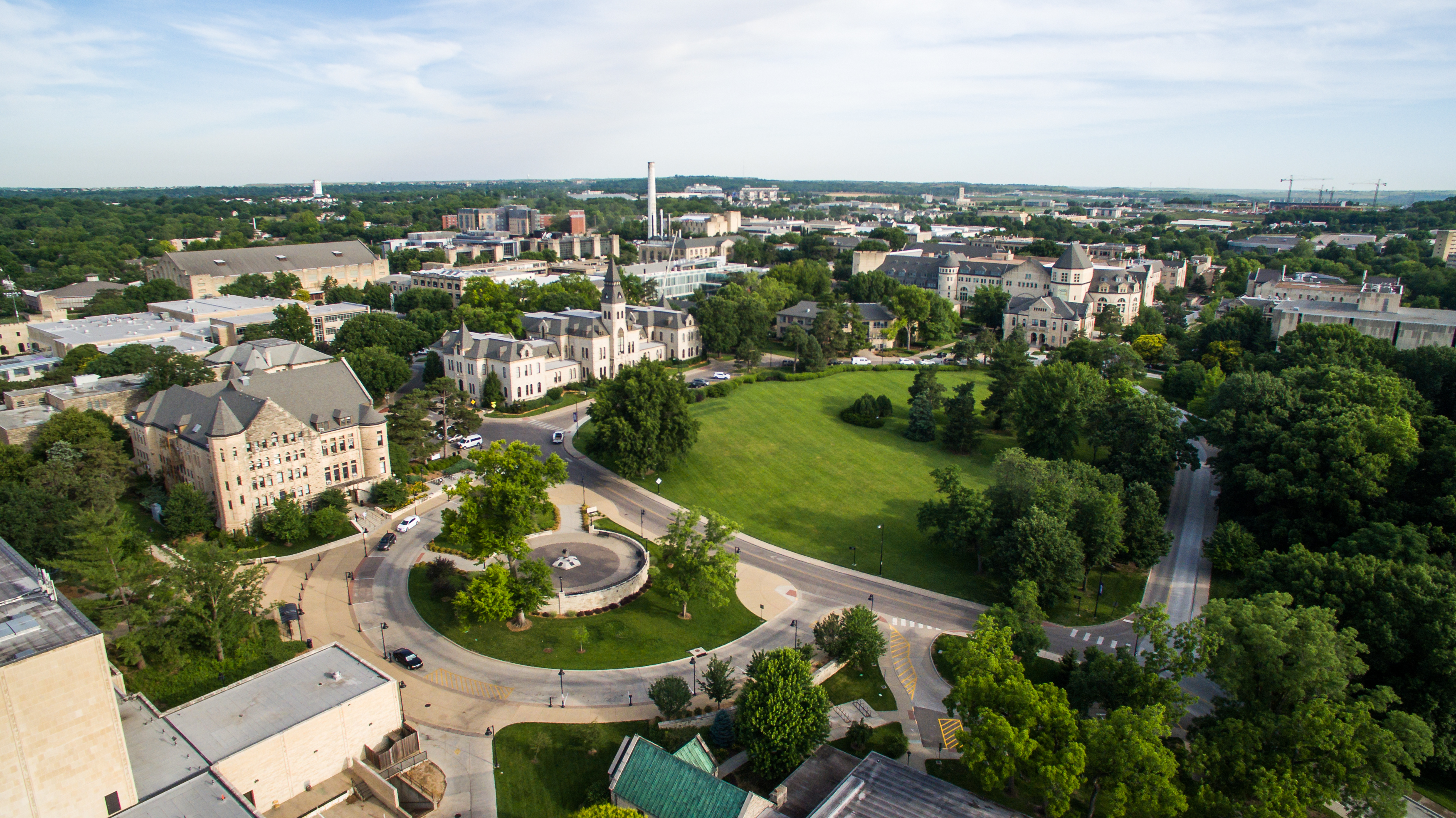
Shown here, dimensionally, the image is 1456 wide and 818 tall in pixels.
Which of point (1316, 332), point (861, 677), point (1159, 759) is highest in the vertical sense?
point (1316, 332)

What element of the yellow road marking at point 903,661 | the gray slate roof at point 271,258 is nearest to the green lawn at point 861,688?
the yellow road marking at point 903,661

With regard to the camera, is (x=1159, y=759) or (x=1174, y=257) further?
(x=1174, y=257)

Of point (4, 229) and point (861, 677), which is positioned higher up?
point (4, 229)

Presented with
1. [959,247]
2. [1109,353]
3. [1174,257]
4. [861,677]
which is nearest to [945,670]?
[861,677]

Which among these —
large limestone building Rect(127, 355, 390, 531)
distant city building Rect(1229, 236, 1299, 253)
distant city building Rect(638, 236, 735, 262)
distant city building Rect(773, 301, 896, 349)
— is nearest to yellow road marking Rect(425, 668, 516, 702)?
large limestone building Rect(127, 355, 390, 531)

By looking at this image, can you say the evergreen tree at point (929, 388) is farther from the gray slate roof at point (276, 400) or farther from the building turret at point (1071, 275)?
the building turret at point (1071, 275)

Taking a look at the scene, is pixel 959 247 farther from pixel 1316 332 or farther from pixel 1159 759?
pixel 1159 759

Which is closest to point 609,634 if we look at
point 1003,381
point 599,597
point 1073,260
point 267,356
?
point 599,597

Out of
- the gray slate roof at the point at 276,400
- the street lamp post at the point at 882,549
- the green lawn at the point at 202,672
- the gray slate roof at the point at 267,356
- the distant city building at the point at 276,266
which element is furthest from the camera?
the distant city building at the point at 276,266
